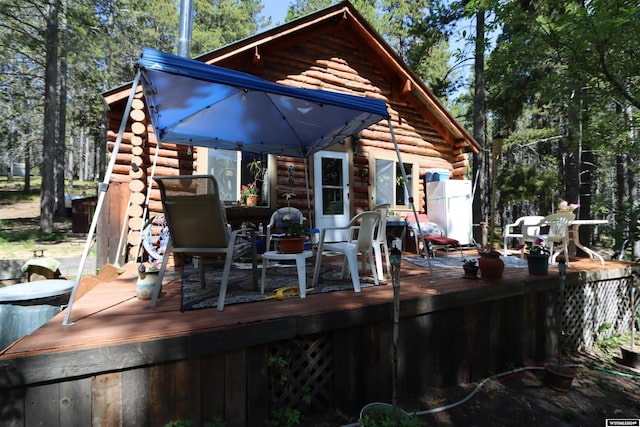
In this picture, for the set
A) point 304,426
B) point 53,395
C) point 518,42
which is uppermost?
point 518,42

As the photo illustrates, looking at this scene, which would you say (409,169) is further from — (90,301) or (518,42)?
(90,301)

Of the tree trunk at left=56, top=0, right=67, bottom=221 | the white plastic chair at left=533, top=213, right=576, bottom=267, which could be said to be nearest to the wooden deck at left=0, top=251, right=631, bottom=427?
the white plastic chair at left=533, top=213, right=576, bottom=267

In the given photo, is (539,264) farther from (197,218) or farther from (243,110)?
(243,110)

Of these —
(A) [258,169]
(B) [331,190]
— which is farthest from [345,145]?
(A) [258,169]

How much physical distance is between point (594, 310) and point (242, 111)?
539 cm

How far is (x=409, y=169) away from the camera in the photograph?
283 inches

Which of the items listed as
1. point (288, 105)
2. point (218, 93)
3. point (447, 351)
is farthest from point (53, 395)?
point (288, 105)

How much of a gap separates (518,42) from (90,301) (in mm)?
7420

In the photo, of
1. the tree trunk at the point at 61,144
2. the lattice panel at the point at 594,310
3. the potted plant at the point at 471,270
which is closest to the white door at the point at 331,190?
the potted plant at the point at 471,270

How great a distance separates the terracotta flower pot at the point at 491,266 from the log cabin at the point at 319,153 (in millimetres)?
1212

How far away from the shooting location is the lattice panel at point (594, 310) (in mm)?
3883

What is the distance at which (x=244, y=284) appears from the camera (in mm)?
3191

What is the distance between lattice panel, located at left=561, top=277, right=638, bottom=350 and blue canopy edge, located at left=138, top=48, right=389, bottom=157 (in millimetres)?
3334

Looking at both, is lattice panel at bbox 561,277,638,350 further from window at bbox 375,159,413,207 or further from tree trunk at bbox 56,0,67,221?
tree trunk at bbox 56,0,67,221
